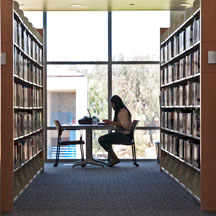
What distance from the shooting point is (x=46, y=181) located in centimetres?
711

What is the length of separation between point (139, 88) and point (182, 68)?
153 inches

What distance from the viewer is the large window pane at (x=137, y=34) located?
33.6ft

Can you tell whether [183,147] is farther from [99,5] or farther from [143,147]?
[99,5]

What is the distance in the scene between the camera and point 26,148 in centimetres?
645

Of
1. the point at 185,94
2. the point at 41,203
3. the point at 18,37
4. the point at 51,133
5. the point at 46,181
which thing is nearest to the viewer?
the point at 41,203

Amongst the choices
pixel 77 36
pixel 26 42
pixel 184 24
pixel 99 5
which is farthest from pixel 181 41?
pixel 77 36

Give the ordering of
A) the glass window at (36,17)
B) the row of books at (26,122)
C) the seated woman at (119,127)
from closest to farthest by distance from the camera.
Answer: the row of books at (26,122) → the seated woman at (119,127) → the glass window at (36,17)

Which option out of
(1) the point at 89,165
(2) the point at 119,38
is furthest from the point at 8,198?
(2) the point at 119,38

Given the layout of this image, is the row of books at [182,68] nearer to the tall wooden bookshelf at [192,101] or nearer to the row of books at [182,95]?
the tall wooden bookshelf at [192,101]

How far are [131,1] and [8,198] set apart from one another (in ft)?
17.7

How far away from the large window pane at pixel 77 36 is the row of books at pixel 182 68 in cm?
229

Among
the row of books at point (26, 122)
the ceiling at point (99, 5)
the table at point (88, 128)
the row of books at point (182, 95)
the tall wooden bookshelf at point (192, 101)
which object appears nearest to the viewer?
the tall wooden bookshelf at point (192, 101)

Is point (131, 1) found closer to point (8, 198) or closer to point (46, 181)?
point (46, 181)

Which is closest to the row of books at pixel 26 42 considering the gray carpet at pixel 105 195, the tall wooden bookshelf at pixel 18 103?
the tall wooden bookshelf at pixel 18 103
